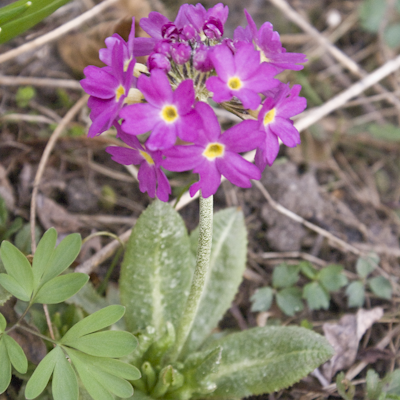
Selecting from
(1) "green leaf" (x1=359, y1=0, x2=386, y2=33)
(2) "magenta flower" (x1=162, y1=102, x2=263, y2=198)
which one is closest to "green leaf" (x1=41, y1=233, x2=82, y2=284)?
(2) "magenta flower" (x1=162, y1=102, x2=263, y2=198)

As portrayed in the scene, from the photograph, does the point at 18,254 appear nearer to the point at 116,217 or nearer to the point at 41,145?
the point at 116,217

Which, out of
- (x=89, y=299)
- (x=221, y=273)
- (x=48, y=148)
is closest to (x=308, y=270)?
(x=221, y=273)

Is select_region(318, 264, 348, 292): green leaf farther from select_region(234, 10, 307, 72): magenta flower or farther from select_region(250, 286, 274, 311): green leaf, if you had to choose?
select_region(234, 10, 307, 72): magenta flower

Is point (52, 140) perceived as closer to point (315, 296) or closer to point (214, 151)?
point (214, 151)

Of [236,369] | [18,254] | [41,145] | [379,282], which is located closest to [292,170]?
[379,282]

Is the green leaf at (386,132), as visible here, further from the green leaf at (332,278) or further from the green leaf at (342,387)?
the green leaf at (342,387)

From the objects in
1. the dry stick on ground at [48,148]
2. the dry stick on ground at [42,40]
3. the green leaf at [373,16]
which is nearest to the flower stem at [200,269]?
the dry stick on ground at [48,148]
